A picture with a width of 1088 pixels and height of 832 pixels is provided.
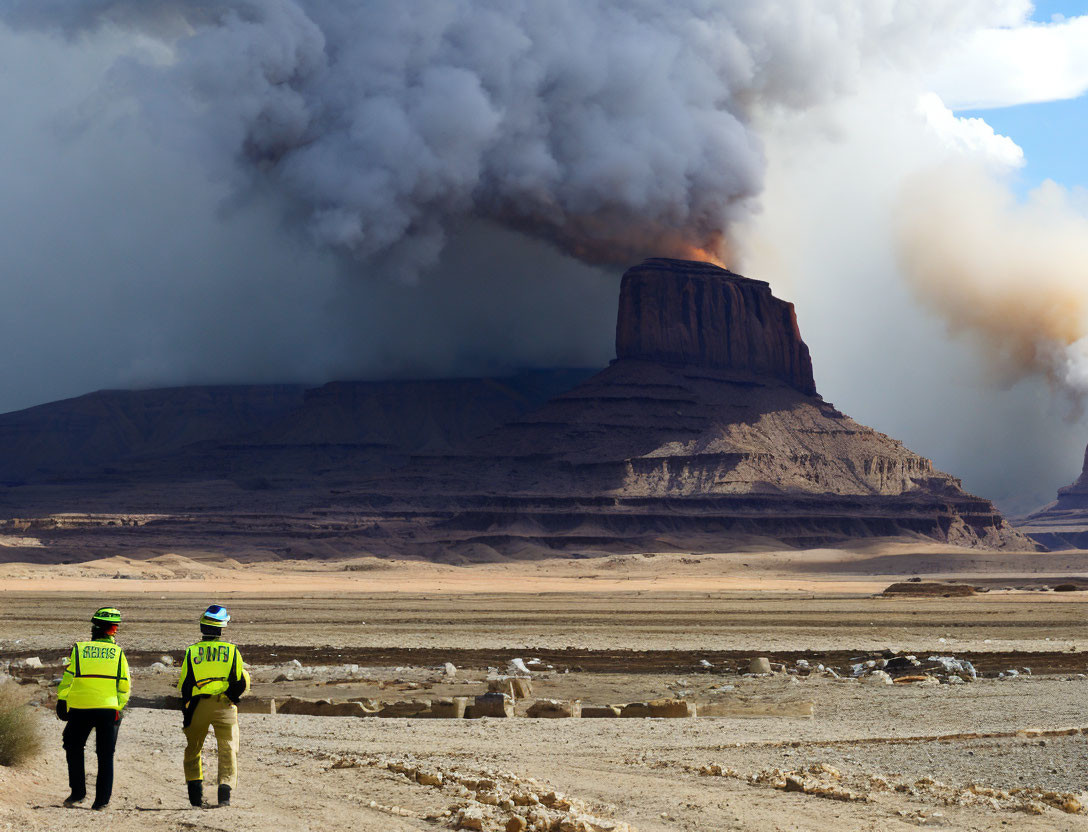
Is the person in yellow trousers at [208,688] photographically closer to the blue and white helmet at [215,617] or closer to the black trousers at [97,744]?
the blue and white helmet at [215,617]

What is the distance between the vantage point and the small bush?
17125mm

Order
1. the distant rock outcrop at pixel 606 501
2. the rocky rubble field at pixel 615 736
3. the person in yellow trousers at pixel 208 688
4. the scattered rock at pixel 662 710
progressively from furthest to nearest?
1. the distant rock outcrop at pixel 606 501
2. the scattered rock at pixel 662 710
3. the rocky rubble field at pixel 615 736
4. the person in yellow trousers at pixel 208 688

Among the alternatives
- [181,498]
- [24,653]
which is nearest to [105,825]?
[24,653]

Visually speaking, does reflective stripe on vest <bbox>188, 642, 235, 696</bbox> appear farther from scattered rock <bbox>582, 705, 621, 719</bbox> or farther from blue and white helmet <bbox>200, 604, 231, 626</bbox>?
scattered rock <bbox>582, 705, 621, 719</bbox>

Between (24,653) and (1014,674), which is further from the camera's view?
(24,653)

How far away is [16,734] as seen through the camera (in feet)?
56.4

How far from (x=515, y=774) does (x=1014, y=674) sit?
1946 centimetres

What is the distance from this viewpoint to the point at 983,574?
126938mm

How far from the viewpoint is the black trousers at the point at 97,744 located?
1543 cm

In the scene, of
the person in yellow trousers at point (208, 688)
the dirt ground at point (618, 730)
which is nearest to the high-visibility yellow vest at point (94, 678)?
the person in yellow trousers at point (208, 688)

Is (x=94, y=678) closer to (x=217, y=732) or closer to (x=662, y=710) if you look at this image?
(x=217, y=732)

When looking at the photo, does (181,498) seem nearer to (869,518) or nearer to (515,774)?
(869,518)

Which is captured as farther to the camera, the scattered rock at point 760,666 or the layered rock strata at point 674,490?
the layered rock strata at point 674,490

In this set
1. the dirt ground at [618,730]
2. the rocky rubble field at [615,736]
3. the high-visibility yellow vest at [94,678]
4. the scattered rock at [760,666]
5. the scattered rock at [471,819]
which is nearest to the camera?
the scattered rock at [471,819]
